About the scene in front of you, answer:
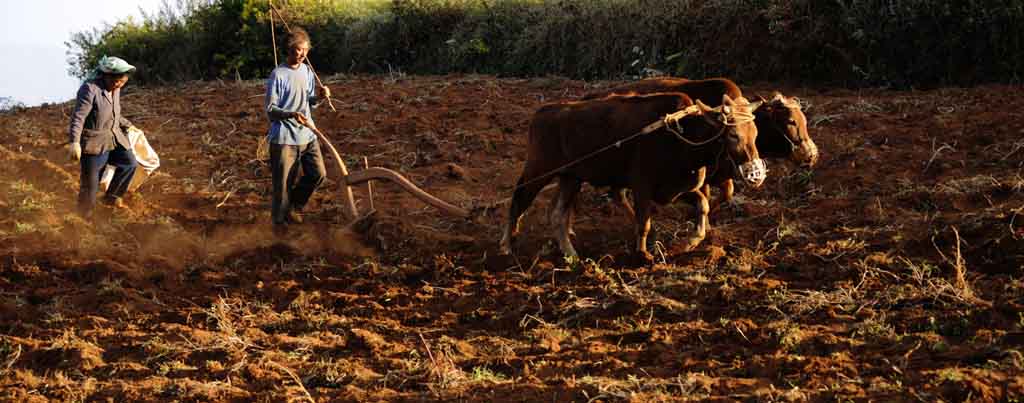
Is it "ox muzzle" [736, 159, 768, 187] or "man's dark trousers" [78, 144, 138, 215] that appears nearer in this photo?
"ox muzzle" [736, 159, 768, 187]

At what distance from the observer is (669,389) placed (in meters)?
5.35

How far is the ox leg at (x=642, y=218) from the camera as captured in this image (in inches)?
306

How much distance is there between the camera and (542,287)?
743 cm

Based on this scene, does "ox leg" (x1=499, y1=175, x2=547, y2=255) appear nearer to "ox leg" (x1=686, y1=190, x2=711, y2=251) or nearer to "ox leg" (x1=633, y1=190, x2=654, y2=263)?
"ox leg" (x1=633, y1=190, x2=654, y2=263)

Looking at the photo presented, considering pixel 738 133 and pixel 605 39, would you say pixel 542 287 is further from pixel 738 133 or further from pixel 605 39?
pixel 605 39

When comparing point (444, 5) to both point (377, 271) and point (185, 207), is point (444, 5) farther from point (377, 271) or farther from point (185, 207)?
point (377, 271)

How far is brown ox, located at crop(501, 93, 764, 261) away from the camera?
297 inches

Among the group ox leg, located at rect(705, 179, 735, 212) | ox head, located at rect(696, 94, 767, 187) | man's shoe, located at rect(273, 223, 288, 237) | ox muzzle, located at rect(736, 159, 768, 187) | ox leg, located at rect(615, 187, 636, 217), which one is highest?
ox head, located at rect(696, 94, 767, 187)

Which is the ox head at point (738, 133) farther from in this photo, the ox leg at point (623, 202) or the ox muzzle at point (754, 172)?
the ox leg at point (623, 202)

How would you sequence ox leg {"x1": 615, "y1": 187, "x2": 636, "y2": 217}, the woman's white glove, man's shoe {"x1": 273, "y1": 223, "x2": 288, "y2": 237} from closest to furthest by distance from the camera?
ox leg {"x1": 615, "y1": 187, "x2": 636, "y2": 217}
the woman's white glove
man's shoe {"x1": 273, "y1": 223, "x2": 288, "y2": 237}

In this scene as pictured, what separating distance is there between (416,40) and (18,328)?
13.3 m

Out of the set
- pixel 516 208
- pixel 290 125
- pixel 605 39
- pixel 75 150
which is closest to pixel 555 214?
pixel 516 208

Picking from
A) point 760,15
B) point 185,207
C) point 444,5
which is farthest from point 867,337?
point 444,5

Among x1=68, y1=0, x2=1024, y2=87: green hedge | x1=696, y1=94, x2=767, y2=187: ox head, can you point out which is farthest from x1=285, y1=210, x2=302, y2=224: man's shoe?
x1=68, y1=0, x2=1024, y2=87: green hedge
